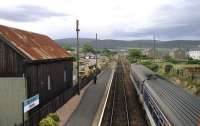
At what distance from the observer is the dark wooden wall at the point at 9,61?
73.8ft

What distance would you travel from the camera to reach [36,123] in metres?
20.8

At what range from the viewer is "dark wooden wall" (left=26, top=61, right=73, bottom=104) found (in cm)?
2283

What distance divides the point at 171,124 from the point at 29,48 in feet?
51.1

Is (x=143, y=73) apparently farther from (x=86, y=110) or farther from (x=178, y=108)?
(x=178, y=108)

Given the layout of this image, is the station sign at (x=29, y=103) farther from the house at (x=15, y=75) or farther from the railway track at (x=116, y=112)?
the railway track at (x=116, y=112)

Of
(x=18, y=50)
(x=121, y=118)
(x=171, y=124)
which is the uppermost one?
(x=18, y=50)

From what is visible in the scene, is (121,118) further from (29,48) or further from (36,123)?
(29,48)

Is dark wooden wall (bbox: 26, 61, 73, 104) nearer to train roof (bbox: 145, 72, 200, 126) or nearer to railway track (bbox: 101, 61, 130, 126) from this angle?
railway track (bbox: 101, 61, 130, 126)

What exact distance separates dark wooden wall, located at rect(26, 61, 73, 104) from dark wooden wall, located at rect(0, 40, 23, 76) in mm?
784

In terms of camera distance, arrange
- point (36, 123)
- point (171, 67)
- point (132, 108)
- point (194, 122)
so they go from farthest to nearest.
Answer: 1. point (171, 67)
2. point (132, 108)
3. point (36, 123)
4. point (194, 122)

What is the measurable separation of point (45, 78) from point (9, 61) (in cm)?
430

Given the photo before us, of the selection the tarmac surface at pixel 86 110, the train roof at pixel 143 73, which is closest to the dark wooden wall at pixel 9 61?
the tarmac surface at pixel 86 110

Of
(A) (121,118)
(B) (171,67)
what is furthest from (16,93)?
(B) (171,67)

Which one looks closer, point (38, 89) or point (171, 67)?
point (38, 89)
